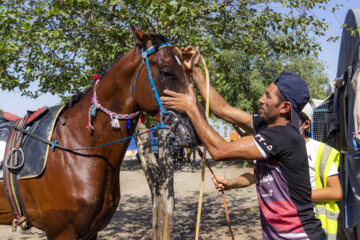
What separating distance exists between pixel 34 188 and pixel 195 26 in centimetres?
363

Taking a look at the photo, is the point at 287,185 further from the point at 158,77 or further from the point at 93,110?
the point at 93,110

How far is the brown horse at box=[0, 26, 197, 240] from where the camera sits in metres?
2.44

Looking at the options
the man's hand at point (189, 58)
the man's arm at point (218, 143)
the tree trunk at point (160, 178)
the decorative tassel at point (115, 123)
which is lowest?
the tree trunk at point (160, 178)

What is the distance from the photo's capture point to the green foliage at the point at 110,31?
4324 mm

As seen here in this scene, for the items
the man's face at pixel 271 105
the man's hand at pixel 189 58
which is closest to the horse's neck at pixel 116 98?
the man's hand at pixel 189 58

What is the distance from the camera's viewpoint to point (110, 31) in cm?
453

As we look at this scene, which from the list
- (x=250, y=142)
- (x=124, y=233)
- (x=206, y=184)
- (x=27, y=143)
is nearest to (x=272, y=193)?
(x=250, y=142)

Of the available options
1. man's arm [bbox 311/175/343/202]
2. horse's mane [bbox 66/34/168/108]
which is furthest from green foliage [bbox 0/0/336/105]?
man's arm [bbox 311/175/343/202]

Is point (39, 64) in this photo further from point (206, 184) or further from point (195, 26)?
point (206, 184)

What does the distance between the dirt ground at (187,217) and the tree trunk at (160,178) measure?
0.99 metres

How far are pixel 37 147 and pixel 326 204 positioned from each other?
2731 millimetres

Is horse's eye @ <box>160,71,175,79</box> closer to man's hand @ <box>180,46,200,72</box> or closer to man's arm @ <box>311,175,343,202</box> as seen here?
man's hand @ <box>180,46,200,72</box>

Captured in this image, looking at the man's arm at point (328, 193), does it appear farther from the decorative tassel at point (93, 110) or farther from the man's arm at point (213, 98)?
the decorative tassel at point (93, 110)

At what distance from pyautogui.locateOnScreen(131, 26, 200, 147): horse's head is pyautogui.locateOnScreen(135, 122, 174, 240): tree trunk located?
2454mm
